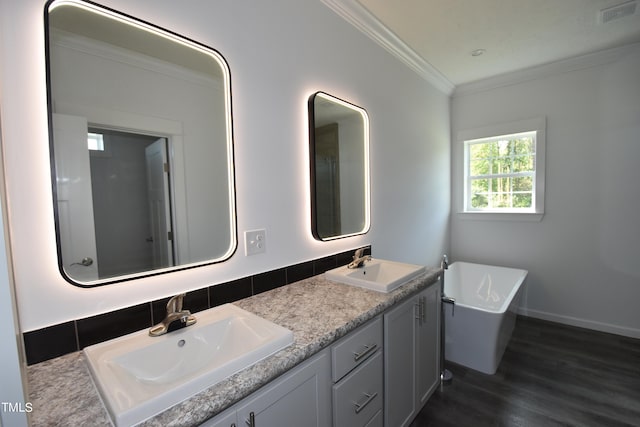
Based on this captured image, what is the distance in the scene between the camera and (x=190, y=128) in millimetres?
1252

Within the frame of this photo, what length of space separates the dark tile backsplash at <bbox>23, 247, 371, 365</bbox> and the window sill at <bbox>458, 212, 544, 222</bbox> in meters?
2.77

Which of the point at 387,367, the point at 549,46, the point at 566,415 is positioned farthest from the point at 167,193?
the point at 549,46

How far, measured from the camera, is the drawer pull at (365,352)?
1187 mm

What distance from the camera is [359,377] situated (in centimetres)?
121

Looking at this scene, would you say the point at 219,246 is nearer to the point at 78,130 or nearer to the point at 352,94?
the point at 78,130

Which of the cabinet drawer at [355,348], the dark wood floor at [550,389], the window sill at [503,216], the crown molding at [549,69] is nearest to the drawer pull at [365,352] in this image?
the cabinet drawer at [355,348]

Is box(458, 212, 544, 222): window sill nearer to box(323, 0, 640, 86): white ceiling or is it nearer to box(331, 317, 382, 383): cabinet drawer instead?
box(323, 0, 640, 86): white ceiling

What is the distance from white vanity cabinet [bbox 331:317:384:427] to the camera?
3.63 feet

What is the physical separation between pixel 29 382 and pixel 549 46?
378 cm

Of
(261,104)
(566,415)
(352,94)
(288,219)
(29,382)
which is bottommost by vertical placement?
(566,415)

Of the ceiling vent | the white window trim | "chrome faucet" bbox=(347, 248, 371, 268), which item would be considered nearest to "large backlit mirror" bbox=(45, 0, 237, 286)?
"chrome faucet" bbox=(347, 248, 371, 268)

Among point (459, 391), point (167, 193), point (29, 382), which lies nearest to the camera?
point (29, 382)

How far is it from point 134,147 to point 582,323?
3977mm

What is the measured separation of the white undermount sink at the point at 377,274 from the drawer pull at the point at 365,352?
0.27m
